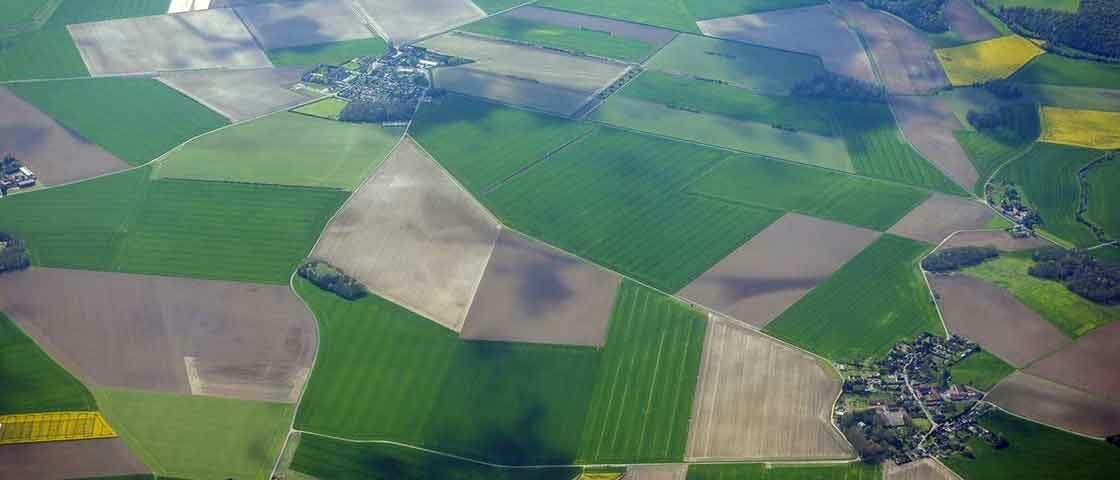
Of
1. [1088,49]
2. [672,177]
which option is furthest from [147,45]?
[1088,49]

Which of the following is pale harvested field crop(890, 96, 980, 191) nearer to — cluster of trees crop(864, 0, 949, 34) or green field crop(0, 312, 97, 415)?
cluster of trees crop(864, 0, 949, 34)

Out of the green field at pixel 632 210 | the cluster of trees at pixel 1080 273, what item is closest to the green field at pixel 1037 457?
the cluster of trees at pixel 1080 273

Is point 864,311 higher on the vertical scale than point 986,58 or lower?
lower

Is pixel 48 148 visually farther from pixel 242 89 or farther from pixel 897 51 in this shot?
pixel 897 51

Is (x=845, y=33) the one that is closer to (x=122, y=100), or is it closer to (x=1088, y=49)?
(x=1088, y=49)

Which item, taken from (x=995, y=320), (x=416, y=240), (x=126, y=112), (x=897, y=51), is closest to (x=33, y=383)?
(x=416, y=240)

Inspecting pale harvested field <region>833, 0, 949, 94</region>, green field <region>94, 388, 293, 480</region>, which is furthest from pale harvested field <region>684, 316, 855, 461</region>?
pale harvested field <region>833, 0, 949, 94</region>
